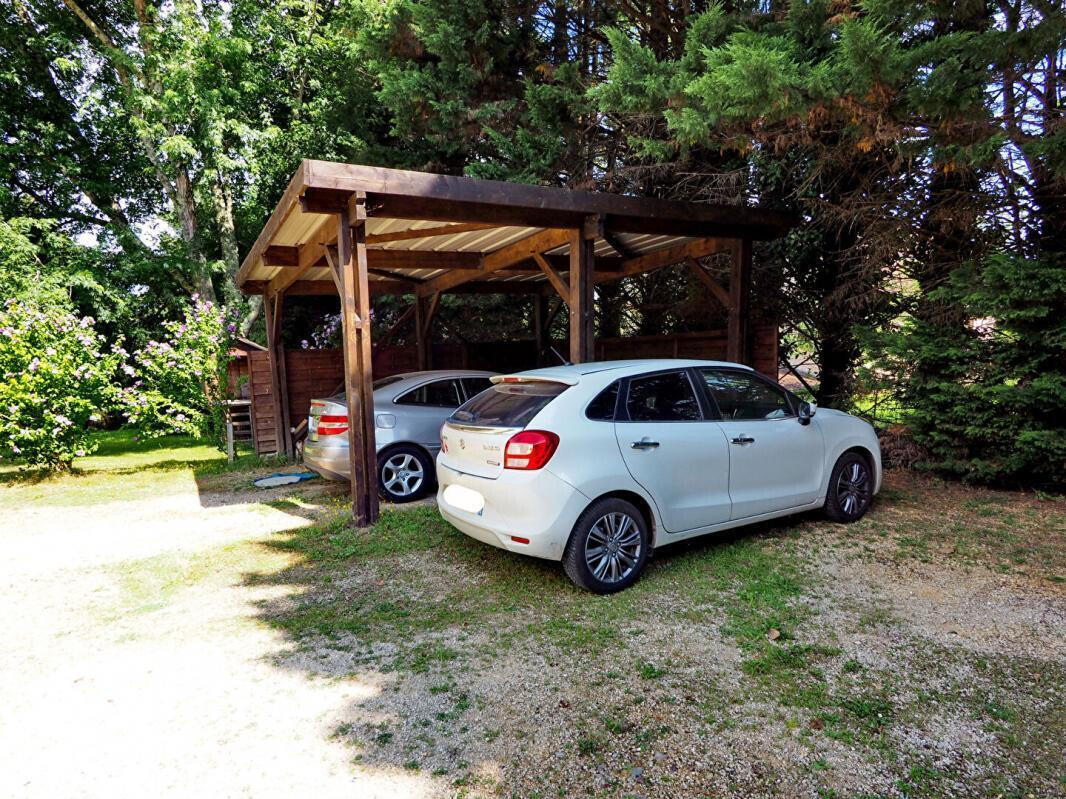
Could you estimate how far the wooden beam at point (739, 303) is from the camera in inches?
279

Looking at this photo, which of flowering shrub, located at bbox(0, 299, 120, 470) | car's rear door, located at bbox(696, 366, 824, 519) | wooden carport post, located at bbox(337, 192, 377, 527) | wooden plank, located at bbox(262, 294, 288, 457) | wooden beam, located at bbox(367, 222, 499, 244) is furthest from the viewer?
wooden plank, located at bbox(262, 294, 288, 457)

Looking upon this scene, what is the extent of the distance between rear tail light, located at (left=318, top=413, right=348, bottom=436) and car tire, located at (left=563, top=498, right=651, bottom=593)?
3.39 meters

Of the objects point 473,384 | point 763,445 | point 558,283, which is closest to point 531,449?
point 763,445

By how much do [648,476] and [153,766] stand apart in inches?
113

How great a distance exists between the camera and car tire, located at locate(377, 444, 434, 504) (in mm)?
6309

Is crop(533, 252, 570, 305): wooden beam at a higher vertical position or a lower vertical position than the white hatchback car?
higher

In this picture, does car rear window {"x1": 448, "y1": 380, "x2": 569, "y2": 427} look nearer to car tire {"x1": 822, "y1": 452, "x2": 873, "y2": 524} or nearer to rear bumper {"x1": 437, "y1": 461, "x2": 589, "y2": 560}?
rear bumper {"x1": 437, "y1": 461, "x2": 589, "y2": 560}

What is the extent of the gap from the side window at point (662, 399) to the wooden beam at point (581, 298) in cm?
183

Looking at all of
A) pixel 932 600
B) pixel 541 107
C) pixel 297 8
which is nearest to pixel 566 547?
pixel 932 600

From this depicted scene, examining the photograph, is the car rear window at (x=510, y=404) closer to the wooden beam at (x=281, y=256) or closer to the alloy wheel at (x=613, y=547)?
the alloy wheel at (x=613, y=547)

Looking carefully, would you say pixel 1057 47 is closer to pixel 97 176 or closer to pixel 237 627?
pixel 237 627

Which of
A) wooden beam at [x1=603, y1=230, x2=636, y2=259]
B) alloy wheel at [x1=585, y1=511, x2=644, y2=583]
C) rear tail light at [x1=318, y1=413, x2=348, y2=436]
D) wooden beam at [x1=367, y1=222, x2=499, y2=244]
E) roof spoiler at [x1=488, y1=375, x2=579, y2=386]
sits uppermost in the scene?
wooden beam at [x1=603, y1=230, x2=636, y2=259]

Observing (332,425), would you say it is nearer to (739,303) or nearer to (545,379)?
(545,379)

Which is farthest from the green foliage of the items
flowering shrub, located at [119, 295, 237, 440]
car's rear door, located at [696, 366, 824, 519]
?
flowering shrub, located at [119, 295, 237, 440]
